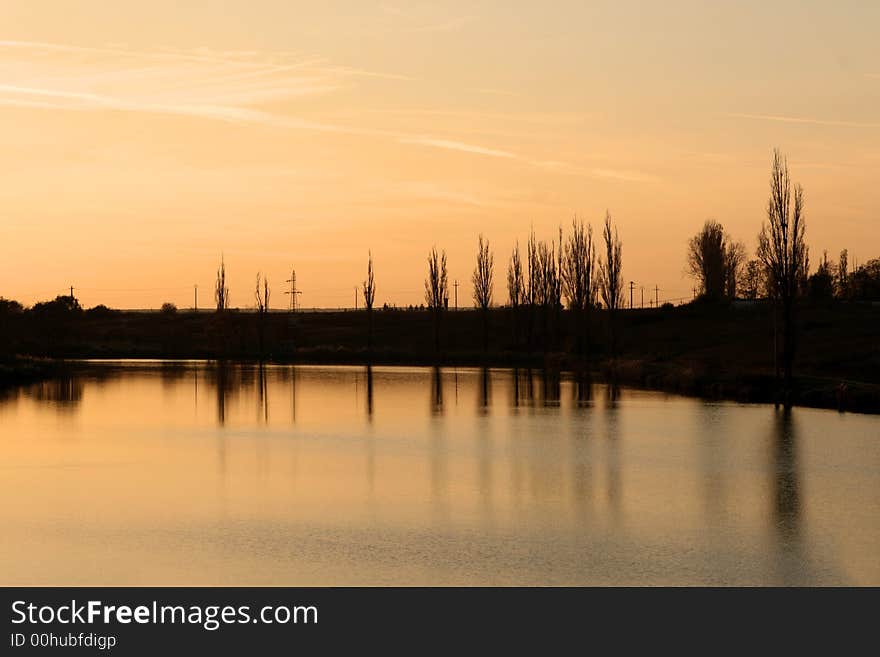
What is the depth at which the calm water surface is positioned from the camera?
11586 millimetres

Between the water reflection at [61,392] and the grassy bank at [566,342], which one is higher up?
the grassy bank at [566,342]

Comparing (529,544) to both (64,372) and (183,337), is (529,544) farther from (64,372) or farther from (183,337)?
(183,337)

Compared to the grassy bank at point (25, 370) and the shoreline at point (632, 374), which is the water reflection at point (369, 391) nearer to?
the shoreline at point (632, 374)

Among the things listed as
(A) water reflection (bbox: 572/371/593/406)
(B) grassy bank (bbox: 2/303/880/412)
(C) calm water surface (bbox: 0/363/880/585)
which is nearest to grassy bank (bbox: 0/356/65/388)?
(B) grassy bank (bbox: 2/303/880/412)

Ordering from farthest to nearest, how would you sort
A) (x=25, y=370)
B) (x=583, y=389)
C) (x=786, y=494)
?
(x=25, y=370), (x=583, y=389), (x=786, y=494)

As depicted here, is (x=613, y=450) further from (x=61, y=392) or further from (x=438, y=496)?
(x=61, y=392)

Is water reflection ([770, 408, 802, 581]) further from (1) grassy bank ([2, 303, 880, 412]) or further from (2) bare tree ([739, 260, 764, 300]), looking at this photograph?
(2) bare tree ([739, 260, 764, 300])

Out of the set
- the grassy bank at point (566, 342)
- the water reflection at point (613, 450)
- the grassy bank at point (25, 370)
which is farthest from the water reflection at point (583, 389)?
the grassy bank at point (25, 370)

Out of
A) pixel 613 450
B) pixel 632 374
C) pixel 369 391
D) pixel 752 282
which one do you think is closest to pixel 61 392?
pixel 369 391

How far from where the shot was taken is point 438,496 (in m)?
16.0

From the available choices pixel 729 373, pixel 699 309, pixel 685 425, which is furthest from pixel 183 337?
pixel 685 425

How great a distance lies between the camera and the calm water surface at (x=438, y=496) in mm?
11586
